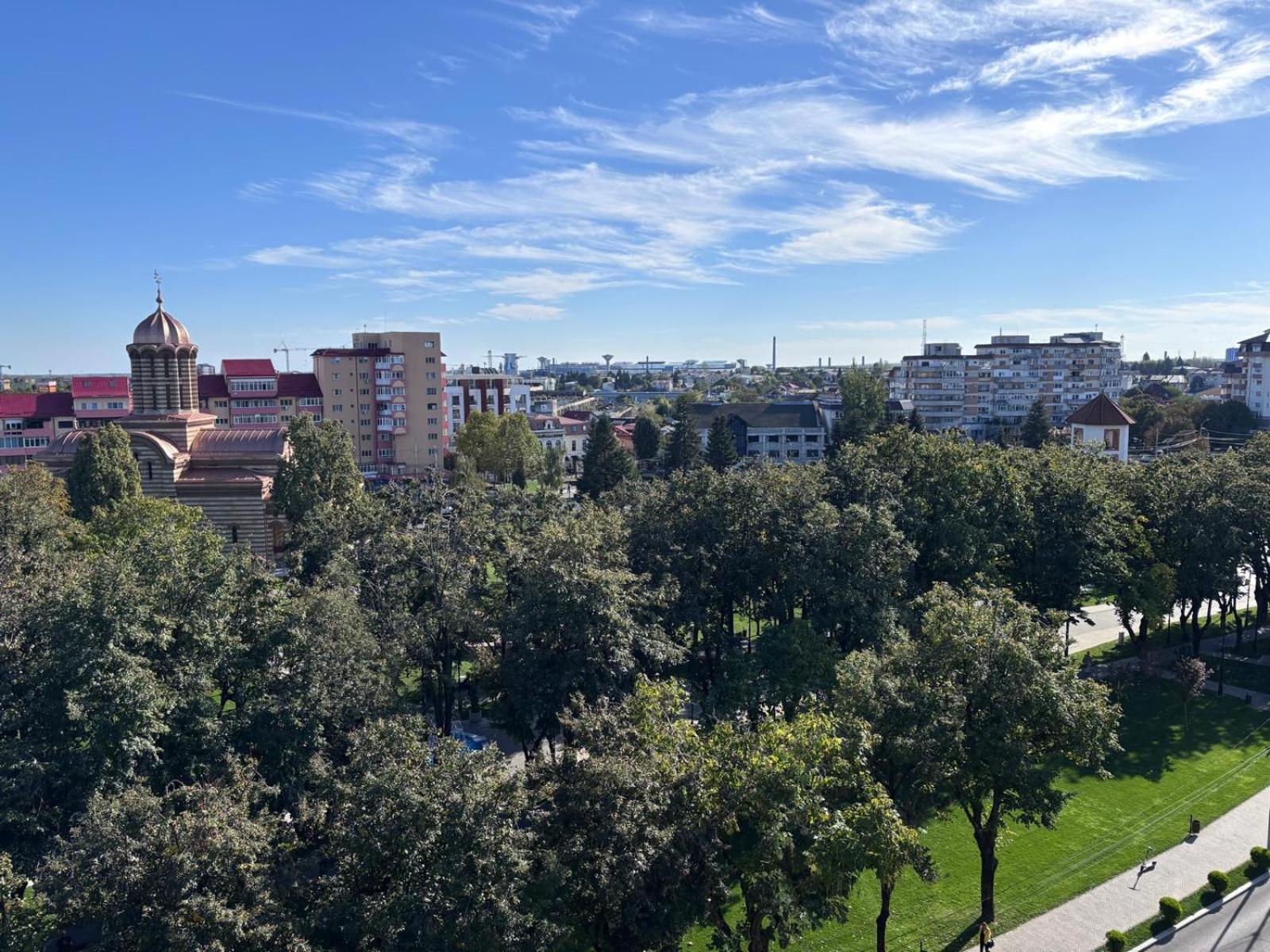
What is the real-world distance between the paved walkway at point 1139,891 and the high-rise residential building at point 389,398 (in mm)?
73364

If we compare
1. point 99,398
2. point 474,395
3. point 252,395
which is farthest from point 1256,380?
point 99,398

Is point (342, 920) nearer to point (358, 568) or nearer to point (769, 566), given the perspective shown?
point (358, 568)

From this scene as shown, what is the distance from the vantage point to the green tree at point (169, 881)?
15.5 meters

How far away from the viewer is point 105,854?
51.8 ft

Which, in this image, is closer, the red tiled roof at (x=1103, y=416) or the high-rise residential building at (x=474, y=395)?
the red tiled roof at (x=1103, y=416)

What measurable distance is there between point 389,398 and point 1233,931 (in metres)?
79.2

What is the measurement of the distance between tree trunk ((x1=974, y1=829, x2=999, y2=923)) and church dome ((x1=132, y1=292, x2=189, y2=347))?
54989 millimetres

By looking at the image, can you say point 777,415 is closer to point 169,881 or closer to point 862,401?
point 862,401

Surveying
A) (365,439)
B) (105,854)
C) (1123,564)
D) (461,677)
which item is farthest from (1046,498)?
(365,439)

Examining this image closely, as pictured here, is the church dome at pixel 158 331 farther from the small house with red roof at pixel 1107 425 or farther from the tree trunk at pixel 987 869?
the small house with red roof at pixel 1107 425

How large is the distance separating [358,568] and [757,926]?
68.1ft

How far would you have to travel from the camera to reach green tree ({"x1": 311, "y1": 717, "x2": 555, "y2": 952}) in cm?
1565

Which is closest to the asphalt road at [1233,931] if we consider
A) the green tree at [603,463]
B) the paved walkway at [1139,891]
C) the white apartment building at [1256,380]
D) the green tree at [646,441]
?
the paved walkway at [1139,891]

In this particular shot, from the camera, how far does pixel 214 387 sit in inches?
3287
